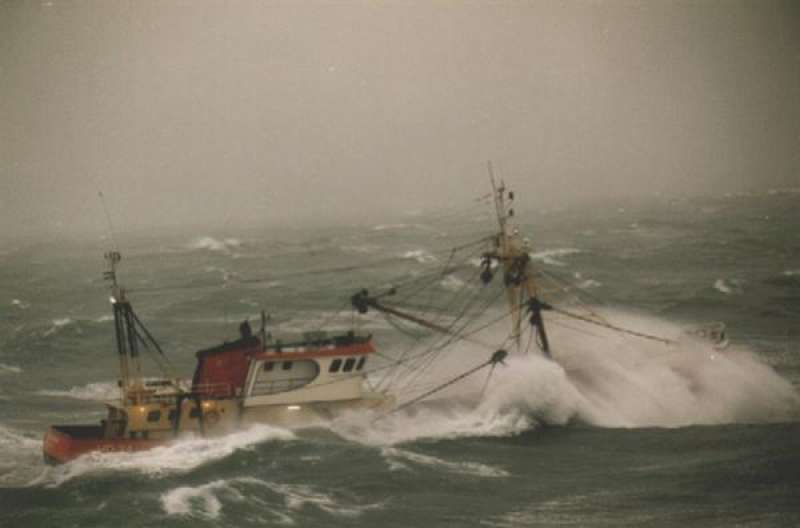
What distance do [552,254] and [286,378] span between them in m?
63.8

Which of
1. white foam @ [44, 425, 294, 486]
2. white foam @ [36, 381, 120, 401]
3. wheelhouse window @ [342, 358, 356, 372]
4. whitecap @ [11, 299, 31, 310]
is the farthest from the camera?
whitecap @ [11, 299, 31, 310]

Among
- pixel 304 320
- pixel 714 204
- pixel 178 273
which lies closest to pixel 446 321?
pixel 304 320

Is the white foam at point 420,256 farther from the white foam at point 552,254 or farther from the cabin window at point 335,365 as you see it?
the cabin window at point 335,365

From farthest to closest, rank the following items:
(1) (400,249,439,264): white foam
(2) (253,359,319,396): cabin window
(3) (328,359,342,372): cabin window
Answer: (1) (400,249,439,264): white foam → (3) (328,359,342,372): cabin window → (2) (253,359,319,396): cabin window

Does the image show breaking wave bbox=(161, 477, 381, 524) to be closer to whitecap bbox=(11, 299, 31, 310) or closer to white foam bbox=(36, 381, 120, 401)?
white foam bbox=(36, 381, 120, 401)

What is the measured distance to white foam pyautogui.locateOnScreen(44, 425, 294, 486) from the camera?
30375 mm

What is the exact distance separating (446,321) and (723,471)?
113 ft

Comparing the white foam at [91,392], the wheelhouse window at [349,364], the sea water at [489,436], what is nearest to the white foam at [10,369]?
the sea water at [489,436]

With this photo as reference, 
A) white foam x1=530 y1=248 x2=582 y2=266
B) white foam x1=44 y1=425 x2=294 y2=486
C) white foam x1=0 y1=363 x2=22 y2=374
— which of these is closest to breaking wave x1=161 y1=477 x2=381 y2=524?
white foam x1=44 y1=425 x2=294 y2=486

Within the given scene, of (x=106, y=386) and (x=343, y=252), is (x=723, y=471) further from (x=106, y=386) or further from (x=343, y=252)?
(x=343, y=252)

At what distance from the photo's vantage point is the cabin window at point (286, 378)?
3412 cm

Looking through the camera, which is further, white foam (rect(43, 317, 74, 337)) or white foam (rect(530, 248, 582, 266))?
white foam (rect(530, 248, 582, 266))

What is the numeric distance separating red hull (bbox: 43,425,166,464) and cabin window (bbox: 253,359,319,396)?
4.19 metres

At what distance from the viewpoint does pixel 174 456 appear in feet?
104
